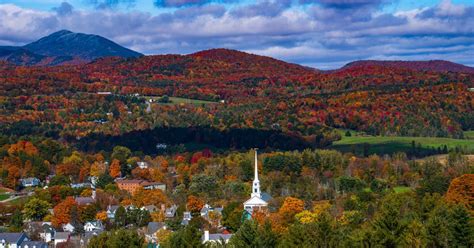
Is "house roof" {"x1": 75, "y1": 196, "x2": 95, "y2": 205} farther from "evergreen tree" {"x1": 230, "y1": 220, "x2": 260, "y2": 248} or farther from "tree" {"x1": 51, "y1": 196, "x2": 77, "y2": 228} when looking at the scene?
"evergreen tree" {"x1": 230, "y1": 220, "x2": 260, "y2": 248}

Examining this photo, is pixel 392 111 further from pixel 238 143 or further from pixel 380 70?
pixel 380 70

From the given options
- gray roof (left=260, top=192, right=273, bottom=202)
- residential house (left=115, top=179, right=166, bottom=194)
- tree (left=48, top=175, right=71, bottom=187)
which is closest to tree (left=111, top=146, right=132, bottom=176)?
residential house (left=115, top=179, right=166, bottom=194)

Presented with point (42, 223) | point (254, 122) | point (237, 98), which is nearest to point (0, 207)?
point (42, 223)

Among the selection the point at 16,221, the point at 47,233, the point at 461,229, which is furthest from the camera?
the point at 16,221

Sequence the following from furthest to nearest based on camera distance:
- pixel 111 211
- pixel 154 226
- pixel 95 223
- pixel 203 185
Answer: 1. pixel 203 185
2. pixel 111 211
3. pixel 95 223
4. pixel 154 226

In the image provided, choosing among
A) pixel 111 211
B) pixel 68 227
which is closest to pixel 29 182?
pixel 111 211

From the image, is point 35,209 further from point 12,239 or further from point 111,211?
point 12,239

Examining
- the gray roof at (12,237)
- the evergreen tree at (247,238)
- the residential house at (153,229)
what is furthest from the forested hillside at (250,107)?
the evergreen tree at (247,238)
